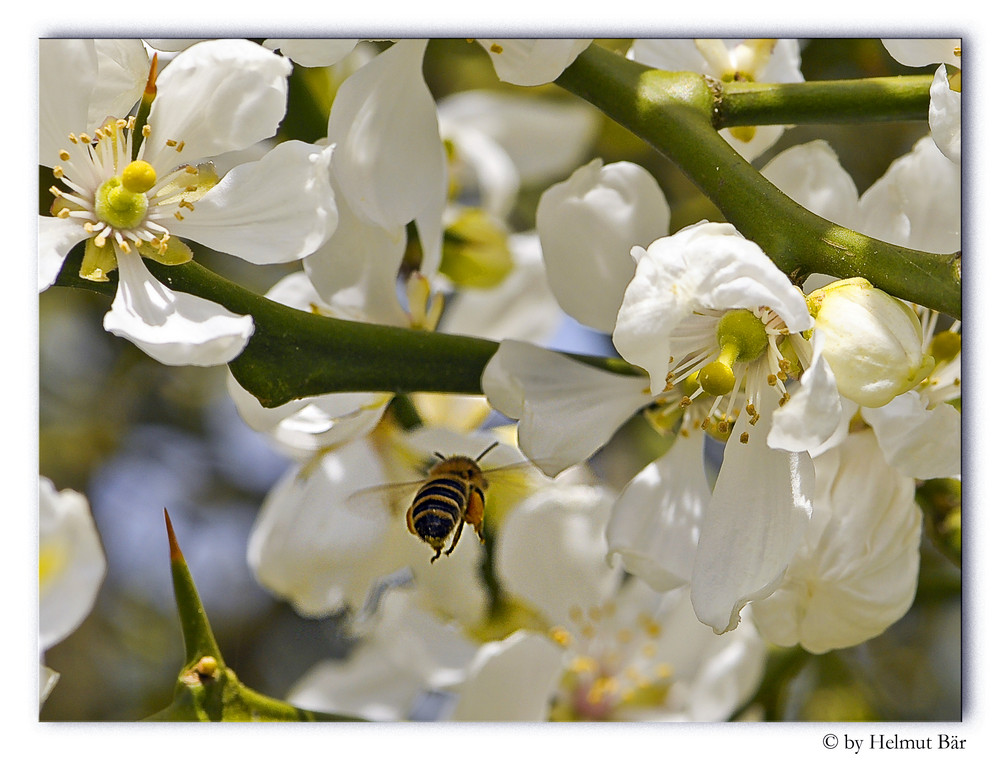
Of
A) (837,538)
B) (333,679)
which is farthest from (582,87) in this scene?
(333,679)

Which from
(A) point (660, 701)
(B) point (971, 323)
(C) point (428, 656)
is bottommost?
(A) point (660, 701)

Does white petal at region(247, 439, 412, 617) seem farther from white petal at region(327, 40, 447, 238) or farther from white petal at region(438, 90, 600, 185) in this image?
white petal at region(438, 90, 600, 185)

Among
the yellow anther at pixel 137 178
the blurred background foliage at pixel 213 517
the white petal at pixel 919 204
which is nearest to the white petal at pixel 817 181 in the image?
the white petal at pixel 919 204

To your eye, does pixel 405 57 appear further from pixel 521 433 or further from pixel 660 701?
pixel 660 701

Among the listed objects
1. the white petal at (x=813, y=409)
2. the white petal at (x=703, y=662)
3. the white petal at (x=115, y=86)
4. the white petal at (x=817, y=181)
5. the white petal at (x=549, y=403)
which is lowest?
the white petal at (x=703, y=662)

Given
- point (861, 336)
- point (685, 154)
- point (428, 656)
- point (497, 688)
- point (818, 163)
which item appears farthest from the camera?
point (428, 656)

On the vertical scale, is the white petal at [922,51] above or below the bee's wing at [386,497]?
above

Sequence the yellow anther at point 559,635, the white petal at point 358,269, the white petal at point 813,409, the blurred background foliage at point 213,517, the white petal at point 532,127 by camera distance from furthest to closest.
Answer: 1. the white petal at point 532,127
2. the yellow anther at point 559,635
3. the blurred background foliage at point 213,517
4. the white petal at point 358,269
5. the white petal at point 813,409

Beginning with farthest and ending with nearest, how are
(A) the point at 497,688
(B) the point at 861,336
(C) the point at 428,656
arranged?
(C) the point at 428,656
(A) the point at 497,688
(B) the point at 861,336

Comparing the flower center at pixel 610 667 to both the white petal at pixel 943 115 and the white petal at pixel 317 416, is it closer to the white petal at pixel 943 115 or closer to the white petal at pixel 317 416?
the white petal at pixel 317 416
